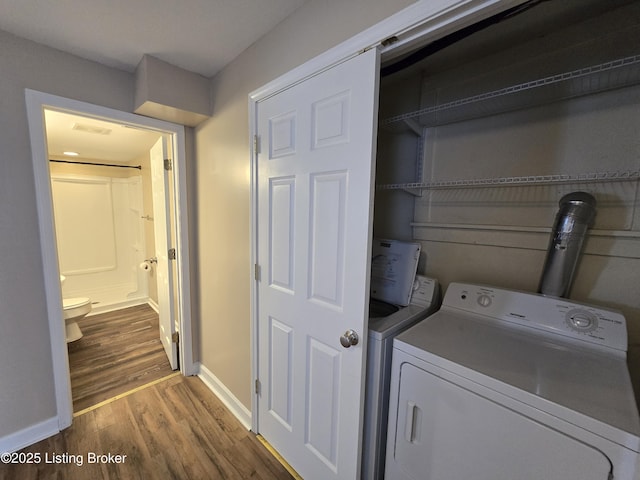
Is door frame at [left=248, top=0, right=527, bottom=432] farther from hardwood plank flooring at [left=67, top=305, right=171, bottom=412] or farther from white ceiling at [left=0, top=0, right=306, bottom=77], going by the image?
hardwood plank flooring at [left=67, top=305, right=171, bottom=412]

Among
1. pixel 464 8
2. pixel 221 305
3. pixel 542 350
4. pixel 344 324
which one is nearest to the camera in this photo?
pixel 464 8

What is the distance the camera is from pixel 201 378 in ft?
7.32

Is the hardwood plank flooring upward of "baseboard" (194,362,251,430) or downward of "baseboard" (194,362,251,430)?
downward

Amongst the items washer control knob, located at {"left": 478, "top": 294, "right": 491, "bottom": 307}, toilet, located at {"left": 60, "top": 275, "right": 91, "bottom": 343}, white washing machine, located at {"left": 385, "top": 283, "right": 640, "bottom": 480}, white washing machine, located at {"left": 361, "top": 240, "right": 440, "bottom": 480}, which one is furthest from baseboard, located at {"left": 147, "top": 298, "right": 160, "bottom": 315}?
washer control knob, located at {"left": 478, "top": 294, "right": 491, "bottom": 307}

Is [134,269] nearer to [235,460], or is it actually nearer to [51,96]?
[51,96]

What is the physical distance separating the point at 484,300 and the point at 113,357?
3157 mm

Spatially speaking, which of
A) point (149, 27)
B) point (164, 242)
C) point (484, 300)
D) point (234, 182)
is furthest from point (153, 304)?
point (484, 300)

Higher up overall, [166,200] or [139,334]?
[166,200]

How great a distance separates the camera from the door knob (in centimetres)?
106

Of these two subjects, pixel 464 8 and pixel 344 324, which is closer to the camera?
pixel 464 8

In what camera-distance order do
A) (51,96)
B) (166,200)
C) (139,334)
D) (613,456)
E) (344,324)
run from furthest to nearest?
(139,334), (166,200), (51,96), (344,324), (613,456)

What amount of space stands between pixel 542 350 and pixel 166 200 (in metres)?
2.52

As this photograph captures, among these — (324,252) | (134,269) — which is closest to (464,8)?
(324,252)

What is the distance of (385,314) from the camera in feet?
4.93
